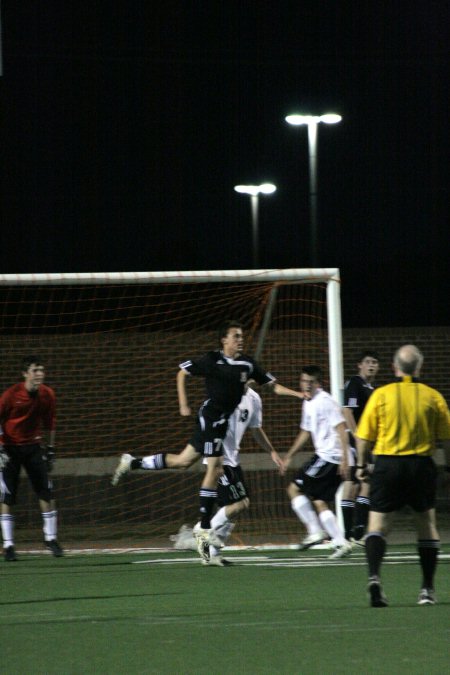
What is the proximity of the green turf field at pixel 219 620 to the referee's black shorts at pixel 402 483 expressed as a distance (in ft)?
2.12

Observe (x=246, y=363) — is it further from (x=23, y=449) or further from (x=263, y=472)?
(x=263, y=472)

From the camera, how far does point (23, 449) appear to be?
1191cm

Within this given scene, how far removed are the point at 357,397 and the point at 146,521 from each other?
185 inches

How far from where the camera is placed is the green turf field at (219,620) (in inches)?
224

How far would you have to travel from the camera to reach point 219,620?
7.14 meters

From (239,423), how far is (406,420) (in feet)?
14.4

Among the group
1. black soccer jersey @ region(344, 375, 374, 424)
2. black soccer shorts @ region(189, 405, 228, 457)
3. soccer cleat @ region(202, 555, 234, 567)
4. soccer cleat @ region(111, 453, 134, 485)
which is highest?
black soccer jersey @ region(344, 375, 374, 424)

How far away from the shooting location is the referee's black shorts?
7.42 meters

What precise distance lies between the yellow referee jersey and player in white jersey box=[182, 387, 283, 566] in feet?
11.7

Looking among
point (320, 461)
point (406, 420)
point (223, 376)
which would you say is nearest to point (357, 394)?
point (320, 461)

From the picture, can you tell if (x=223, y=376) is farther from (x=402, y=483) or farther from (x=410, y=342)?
(x=410, y=342)

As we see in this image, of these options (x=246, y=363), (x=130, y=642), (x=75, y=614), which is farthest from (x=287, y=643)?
(x=246, y=363)

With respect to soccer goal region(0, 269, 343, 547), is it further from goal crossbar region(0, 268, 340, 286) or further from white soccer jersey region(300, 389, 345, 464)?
white soccer jersey region(300, 389, 345, 464)

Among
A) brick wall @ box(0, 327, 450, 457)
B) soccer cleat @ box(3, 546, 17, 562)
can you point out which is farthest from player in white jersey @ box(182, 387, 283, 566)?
brick wall @ box(0, 327, 450, 457)
